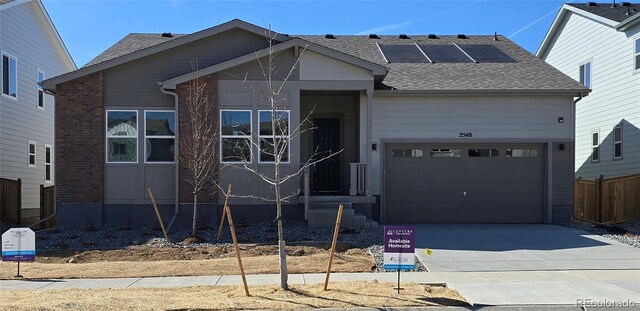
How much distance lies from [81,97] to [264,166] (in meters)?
5.17

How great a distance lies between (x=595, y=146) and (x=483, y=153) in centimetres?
797

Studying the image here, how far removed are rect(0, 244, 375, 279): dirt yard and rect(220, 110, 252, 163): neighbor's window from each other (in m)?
3.17

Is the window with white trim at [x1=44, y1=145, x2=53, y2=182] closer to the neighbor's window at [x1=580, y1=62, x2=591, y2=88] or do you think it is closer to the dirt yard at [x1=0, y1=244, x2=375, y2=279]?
the dirt yard at [x1=0, y1=244, x2=375, y2=279]

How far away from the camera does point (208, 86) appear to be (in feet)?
46.4

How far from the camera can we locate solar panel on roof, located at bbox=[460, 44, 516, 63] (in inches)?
704

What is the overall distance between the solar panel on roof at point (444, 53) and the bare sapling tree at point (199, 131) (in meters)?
7.90

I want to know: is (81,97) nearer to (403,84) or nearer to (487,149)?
(403,84)

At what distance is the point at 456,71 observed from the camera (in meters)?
16.8

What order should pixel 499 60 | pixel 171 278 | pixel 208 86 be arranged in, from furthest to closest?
pixel 499 60 → pixel 208 86 → pixel 171 278

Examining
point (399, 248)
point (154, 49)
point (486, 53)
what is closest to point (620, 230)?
point (486, 53)

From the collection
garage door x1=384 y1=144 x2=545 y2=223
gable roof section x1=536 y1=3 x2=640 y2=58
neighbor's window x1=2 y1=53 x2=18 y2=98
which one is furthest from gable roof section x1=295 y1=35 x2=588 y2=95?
neighbor's window x1=2 y1=53 x2=18 y2=98

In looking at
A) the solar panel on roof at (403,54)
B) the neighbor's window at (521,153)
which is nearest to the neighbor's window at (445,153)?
the neighbor's window at (521,153)

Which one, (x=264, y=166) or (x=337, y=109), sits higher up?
(x=337, y=109)

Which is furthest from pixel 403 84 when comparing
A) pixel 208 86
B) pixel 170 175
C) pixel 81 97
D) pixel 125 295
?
pixel 125 295
